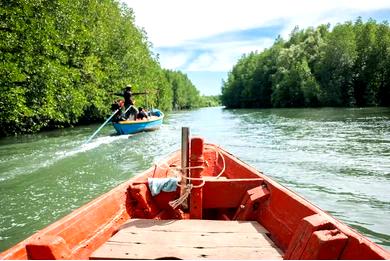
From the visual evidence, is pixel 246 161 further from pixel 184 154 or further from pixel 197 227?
pixel 197 227

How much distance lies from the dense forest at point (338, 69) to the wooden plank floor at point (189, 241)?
5260 centimetres

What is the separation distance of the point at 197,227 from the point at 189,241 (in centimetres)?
43

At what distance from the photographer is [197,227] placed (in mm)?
4266

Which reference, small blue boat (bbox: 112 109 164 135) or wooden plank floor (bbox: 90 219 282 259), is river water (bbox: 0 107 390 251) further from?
wooden plank floor (bbox: 90 219 282 259)

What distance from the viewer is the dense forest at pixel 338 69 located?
53.0m

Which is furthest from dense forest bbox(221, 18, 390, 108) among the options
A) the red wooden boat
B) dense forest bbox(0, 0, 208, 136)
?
the red wooden boat

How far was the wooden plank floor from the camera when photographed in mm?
3547

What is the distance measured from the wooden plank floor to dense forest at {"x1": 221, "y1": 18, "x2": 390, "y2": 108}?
173ft

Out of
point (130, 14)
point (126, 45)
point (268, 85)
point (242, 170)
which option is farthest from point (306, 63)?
point (242, 170)

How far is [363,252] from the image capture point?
272 centimetres

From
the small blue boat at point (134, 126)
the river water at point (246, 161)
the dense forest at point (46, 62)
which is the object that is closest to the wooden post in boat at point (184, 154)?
the river water at point (246, 161)

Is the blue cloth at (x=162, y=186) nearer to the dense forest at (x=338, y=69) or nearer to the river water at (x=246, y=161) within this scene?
the river water at (x=246, y=161)

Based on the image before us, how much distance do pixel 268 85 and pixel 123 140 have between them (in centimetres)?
7015

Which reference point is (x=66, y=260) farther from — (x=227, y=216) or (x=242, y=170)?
(x=242, y=170)
